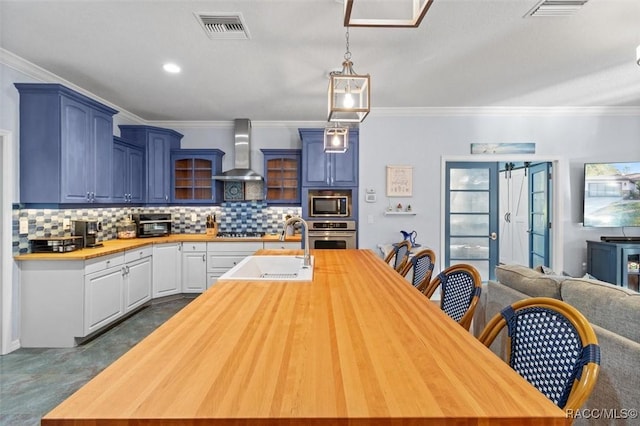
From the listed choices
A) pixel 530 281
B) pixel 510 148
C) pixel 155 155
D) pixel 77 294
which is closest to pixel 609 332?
pixel 530 281

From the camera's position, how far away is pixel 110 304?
338 centimetres

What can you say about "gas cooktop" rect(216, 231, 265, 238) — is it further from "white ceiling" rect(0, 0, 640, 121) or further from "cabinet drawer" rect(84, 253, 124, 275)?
"white ceiling" rect(0, 0, 640, 121)

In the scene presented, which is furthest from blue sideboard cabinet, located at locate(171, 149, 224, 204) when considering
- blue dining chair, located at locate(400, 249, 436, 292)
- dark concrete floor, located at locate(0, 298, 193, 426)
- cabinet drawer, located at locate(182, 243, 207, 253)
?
blue dining chair, located at locate(400, 249, 436, 292)

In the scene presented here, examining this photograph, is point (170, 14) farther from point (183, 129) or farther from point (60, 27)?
point (183, 129)

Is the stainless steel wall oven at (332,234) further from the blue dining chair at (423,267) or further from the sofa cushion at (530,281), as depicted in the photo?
the sofa cushion at (530,281)

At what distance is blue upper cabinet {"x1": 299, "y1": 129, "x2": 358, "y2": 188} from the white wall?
0.15 meters

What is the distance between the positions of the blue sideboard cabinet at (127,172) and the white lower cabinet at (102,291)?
970 millimetres

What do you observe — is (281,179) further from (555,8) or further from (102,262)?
(555,8)

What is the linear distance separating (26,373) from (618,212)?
6969 millimetres

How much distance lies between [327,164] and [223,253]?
199 cm

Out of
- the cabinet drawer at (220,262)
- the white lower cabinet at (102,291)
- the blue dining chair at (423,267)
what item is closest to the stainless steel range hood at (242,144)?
the cabinet drawer at (220,262)

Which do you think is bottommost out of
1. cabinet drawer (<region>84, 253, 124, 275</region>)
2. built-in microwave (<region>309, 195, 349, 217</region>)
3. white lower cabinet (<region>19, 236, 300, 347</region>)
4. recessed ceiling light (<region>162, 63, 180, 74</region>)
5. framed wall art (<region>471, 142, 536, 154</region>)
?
white lower cabinet (<region>19, 236, 300, 347</region>)

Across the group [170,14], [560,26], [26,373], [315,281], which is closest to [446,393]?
[315,281]

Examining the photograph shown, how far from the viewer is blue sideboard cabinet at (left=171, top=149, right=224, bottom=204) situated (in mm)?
4875
